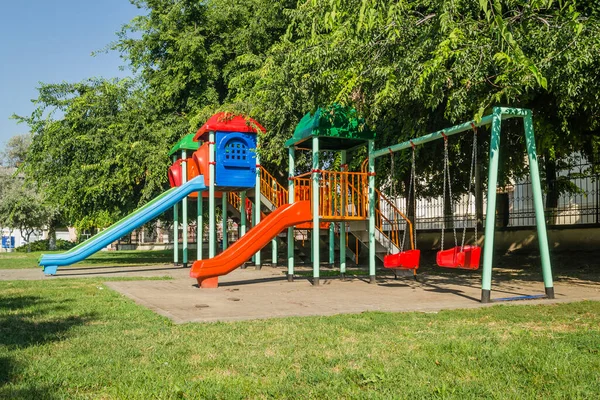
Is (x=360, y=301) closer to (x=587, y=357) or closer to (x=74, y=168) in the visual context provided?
(x=587, y=357)

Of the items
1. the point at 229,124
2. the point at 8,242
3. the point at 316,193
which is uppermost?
the point at 229,124

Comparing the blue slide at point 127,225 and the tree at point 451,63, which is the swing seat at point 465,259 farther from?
the blue slide at point 127,225

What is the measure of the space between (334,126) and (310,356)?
8.63 m

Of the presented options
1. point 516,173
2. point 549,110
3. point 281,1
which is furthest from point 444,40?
Answer: point 281,1

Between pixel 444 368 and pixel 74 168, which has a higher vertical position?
pixel 74 168

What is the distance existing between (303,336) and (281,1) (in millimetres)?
15496

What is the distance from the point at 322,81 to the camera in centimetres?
1138

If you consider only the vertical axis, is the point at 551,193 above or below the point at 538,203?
above

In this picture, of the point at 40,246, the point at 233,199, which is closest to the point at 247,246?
the point at 233,199

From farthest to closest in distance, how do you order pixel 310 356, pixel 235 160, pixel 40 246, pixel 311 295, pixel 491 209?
1. pixel 40 246
2. pixel 235 160
3. pixel 311 295
4. pixel 491 209
5. pixel 310 356

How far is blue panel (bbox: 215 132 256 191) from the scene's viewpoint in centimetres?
1678

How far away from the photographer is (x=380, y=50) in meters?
10.8

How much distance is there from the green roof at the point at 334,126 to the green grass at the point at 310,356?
239 inches

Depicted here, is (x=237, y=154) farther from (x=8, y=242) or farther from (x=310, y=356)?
(x=8, y=242)
